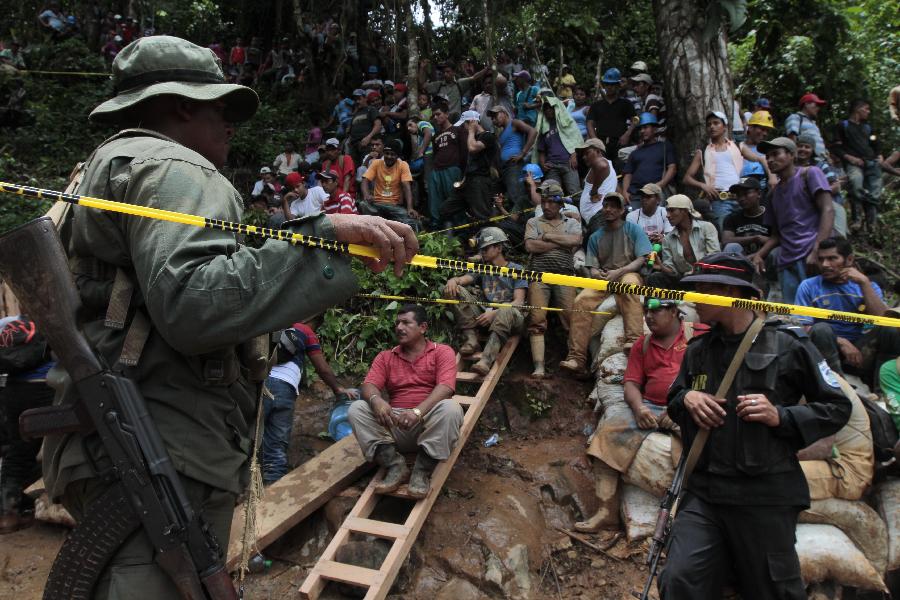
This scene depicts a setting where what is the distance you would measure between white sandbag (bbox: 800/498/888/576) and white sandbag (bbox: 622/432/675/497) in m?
0.87

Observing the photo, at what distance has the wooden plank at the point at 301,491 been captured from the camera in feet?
14.3

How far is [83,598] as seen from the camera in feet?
5.26

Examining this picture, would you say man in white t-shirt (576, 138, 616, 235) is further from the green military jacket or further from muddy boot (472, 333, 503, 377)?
the green military jacket

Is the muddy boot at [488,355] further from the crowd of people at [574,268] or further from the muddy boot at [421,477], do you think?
the muddy boot at [421,477]

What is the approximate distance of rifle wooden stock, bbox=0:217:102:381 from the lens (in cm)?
161

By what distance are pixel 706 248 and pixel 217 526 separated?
5.86 meters

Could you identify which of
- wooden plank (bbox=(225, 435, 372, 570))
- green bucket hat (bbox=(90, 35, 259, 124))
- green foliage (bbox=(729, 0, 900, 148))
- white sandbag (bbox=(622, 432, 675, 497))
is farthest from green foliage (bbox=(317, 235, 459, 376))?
green foliage (bbox=(729, 0, 900, 148))

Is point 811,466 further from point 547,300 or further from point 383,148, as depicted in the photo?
point 383,148

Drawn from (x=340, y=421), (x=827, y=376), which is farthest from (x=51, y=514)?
(x=827, y=376)

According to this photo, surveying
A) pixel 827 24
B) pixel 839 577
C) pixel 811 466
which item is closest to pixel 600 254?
pixel 811 466

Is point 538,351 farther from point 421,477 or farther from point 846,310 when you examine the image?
point 846,310

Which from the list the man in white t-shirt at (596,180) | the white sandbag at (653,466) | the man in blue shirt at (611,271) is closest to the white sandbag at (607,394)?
the man in blue shirt at (611,271)

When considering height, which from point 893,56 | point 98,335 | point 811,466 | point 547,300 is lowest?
point 811,466

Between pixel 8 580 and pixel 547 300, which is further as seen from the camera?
pixel 547 300
